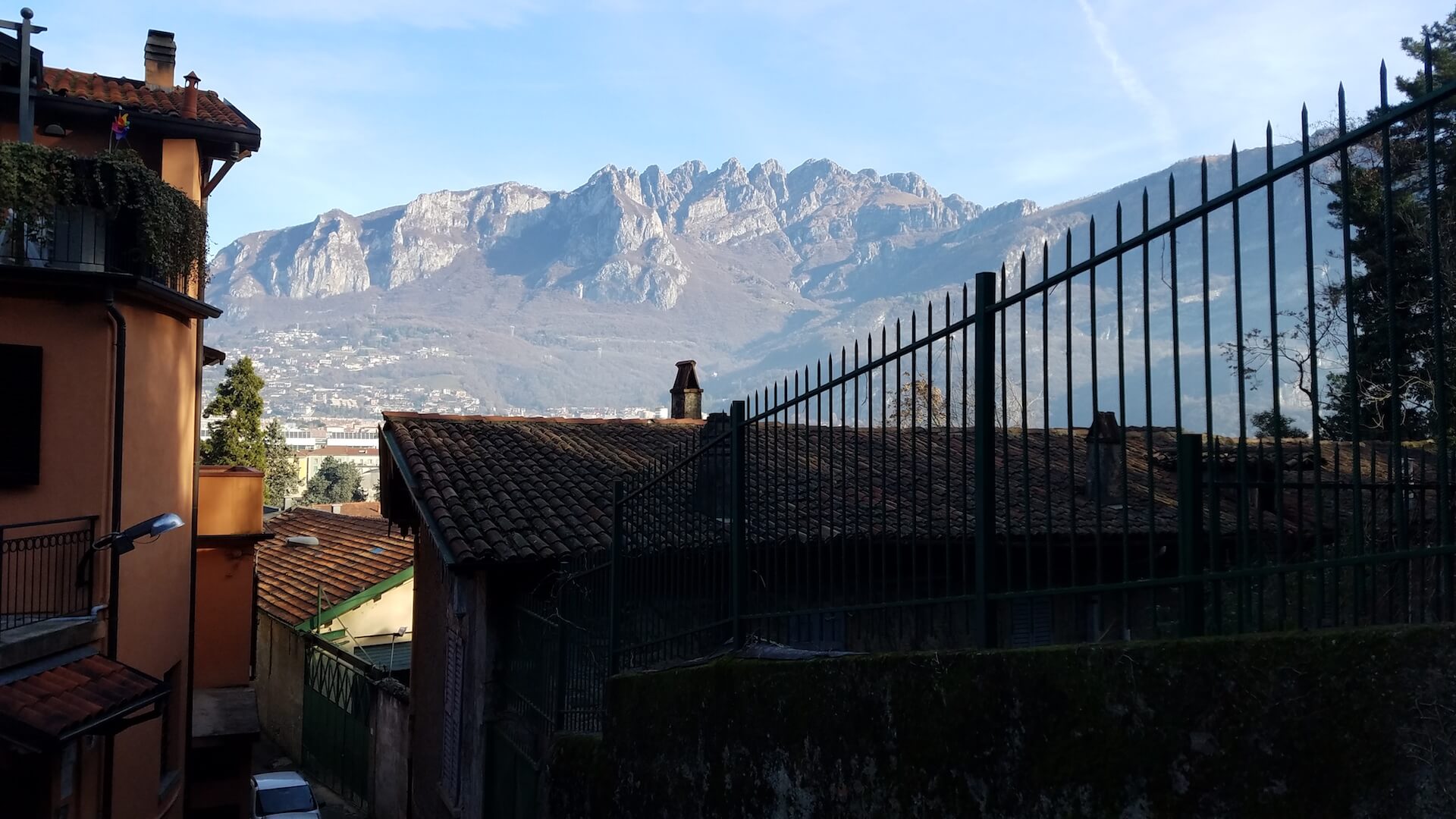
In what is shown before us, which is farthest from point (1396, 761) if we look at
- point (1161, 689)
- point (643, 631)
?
point (643, 631)

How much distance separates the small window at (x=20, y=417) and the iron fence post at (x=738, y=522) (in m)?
9.49

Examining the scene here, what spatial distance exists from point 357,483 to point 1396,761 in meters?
96.4

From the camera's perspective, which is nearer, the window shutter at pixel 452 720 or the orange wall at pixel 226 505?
the window shutter at pixel 452 720

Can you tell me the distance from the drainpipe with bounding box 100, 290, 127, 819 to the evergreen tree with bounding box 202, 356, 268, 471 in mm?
24520

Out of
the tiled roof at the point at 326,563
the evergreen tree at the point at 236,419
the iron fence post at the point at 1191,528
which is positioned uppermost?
the evergreen tree at the point at 236,419

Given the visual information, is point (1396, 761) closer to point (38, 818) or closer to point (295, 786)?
point (38, 818)

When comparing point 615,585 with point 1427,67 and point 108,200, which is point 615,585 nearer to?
point 1427,67

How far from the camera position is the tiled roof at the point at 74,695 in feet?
31.1

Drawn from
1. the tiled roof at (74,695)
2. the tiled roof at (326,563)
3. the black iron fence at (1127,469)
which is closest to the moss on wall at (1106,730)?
the black iron fence at (1127,469)

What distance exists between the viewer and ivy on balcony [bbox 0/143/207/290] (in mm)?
12359

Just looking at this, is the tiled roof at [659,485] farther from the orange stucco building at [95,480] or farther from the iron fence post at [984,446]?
the orange stucco building at [95,480]

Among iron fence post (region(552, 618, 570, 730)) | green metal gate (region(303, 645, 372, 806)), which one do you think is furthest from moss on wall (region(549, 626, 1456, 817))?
green metal gate (region(303, 645, 372, 806))

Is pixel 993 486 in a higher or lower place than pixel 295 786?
higher

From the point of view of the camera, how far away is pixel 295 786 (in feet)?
55.5
